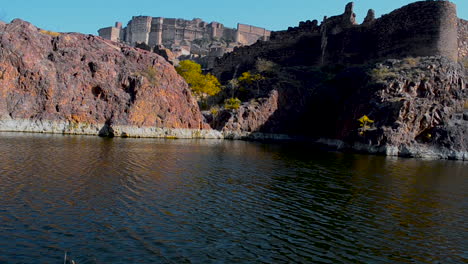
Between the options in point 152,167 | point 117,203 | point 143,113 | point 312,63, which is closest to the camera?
point 117,203

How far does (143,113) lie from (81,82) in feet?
26.5

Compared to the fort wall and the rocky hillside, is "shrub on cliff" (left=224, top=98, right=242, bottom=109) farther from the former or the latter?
the fort wall

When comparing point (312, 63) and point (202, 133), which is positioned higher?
point (312, 63)

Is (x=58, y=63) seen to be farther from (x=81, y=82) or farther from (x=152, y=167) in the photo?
(x=152, y=167)

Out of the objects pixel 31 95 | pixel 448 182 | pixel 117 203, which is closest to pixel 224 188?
pixel 117 203

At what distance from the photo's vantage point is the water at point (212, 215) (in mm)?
10078

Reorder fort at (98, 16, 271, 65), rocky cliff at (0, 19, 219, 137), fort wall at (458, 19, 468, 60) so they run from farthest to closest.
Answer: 1. fort at (98, 16, 271, 65)
2. fort wall at (458, 19, 468, 60)
3. rocky cliff at (0, 19, 219, 137)

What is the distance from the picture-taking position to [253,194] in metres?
17.5

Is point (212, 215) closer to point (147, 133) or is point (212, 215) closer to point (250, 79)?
point (147, 133)

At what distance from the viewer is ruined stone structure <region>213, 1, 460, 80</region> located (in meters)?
56.5

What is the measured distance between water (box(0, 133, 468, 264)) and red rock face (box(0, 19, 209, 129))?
831 inches

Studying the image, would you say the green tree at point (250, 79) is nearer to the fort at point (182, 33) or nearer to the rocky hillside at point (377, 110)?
the rocky hillside at point (377, 110)

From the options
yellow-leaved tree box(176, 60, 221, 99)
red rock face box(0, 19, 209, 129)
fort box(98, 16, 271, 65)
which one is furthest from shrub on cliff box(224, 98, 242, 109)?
fort box(98, 16, 271, 65)

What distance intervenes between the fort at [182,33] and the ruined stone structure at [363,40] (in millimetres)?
42632
